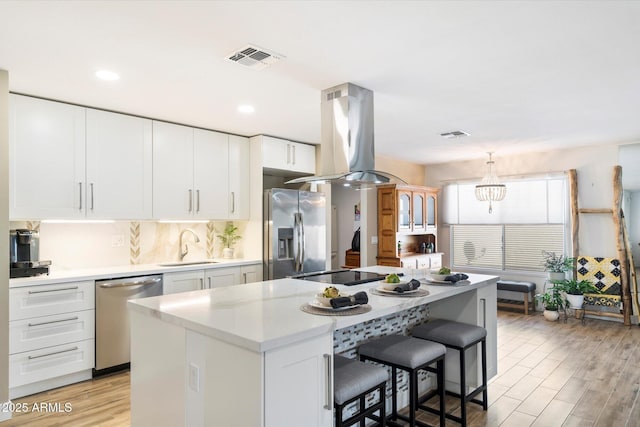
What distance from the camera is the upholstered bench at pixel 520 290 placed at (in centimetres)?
578

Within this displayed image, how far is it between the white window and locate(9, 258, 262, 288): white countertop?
4242 millimetres

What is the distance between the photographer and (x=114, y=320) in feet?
11.5

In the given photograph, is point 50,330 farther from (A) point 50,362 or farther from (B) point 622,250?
(B) point 622,250

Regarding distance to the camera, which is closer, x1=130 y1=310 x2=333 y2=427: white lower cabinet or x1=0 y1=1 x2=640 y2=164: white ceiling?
x1=130 y1=310 x2=333 y2=427: white lower cabinet

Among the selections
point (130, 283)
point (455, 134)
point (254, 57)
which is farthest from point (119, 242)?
point (455, 134)

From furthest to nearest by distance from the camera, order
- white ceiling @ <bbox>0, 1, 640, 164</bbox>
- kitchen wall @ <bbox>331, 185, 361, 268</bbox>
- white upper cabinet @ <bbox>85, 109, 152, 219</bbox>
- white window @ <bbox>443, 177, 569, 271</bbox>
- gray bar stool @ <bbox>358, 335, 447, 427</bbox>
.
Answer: kitchen wall @ <bbox>331, 185, 361, 268</bbox> → white window @ <bbox>443, 177, 569, 271</bbox> → white upper cabinet @ <bbox>85, 109, 152, 219</bbox> → gray bar stool @ <bbox>358, 335, 447, 427</bbox> → white ceiling @ <bbox>0, 1, 640, 164</bbox>

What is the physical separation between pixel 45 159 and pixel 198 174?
145 cm

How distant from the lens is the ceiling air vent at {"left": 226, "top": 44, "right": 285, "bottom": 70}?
8.02 feet

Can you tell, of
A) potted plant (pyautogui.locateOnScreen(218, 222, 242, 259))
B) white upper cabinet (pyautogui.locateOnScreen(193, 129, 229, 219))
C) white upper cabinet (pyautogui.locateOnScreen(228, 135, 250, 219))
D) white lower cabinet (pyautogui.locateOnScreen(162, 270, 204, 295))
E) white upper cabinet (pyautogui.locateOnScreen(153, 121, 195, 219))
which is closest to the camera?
white lower cabinet (pyautogui.locateOnScreen(162, 270, 204, 295))

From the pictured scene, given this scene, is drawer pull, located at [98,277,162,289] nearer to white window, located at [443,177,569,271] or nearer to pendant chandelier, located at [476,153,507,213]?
pendant chandelier, located at [476,153,507,213]

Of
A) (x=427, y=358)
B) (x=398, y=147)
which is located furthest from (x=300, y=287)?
(x=398, y=147)

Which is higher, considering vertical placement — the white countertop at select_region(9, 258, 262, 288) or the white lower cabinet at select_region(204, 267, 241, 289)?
the white countertop at select_region(9, 258, 262, 288)

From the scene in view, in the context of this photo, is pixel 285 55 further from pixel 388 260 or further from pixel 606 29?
pixel 388 260

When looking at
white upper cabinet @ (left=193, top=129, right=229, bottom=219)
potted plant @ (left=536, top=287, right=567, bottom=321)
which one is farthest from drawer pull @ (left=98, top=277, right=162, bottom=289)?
potted plant @ (left=536, top=287, right=567, bottom=321)
